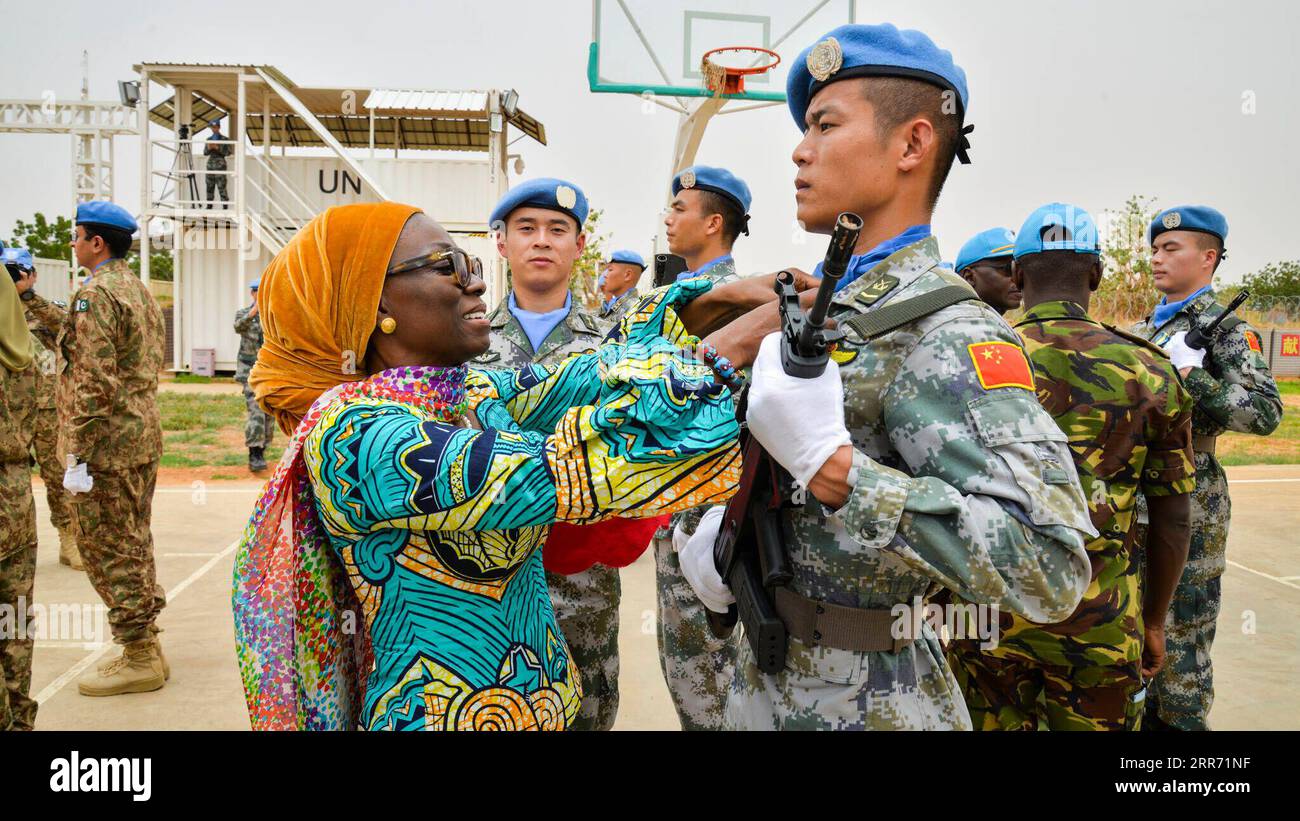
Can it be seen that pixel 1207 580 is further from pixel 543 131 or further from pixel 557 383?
pixel 543 131

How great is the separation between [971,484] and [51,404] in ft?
24.2

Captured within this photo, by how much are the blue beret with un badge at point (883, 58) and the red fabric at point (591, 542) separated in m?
1.12

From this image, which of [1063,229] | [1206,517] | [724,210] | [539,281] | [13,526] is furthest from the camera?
[724,210]

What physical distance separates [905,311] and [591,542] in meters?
0.99

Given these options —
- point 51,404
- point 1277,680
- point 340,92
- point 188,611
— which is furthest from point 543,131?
point 1277,680

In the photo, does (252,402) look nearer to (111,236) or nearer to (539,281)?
(111,236)

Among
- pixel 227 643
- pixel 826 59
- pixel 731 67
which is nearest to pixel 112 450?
pixel 227 643

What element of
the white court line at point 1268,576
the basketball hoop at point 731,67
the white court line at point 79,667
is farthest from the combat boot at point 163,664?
the white court line at point 1268,576

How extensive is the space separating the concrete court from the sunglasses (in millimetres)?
2747

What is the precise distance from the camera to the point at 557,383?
204 centimetres

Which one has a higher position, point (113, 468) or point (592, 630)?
point (113, 468)

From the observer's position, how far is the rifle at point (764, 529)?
135 centimetres

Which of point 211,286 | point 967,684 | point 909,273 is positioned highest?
point 211,286

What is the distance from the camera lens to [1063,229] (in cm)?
278
